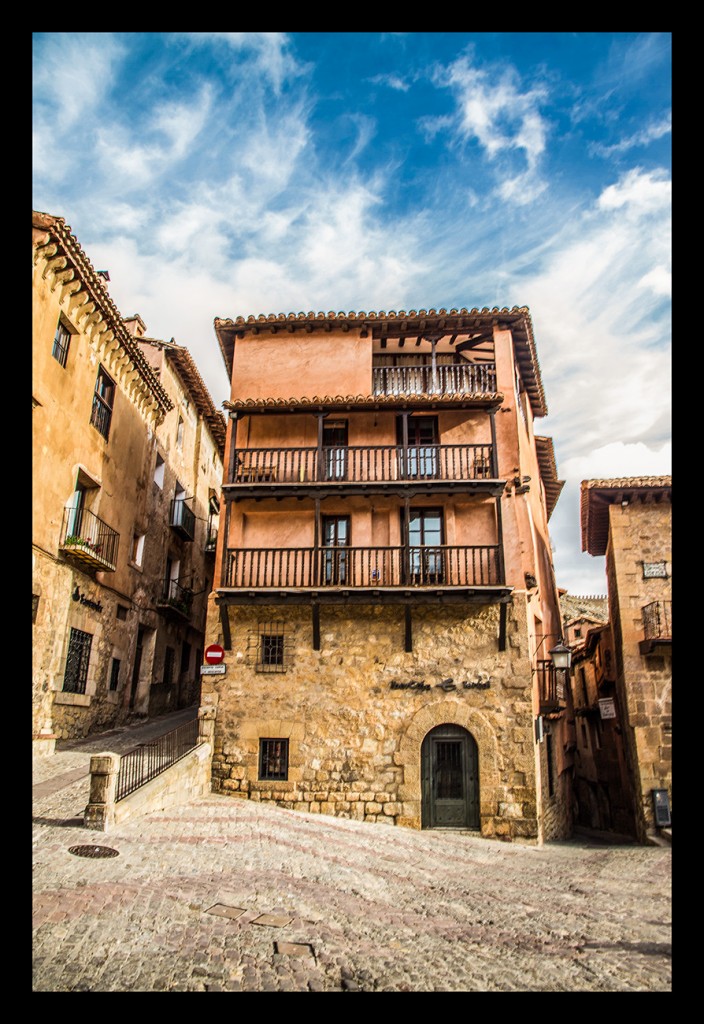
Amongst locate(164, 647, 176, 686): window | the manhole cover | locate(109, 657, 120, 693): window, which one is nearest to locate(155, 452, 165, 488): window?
locate(164, 647, 176, 686): window

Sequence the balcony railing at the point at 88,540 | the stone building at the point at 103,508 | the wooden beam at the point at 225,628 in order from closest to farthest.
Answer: the stone building at the point at 103,508 → the wooden beam at the point at 225,628 → the balcony railing at the point at 88,540

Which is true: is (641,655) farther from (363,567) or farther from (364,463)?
(364,463)

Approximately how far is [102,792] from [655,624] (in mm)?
12803

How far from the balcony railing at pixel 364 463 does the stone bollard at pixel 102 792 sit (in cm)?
723

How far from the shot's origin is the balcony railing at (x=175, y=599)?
831 inches

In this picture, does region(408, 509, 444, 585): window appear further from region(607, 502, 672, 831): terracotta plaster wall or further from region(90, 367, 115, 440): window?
region(90, 367, 115, 440): window

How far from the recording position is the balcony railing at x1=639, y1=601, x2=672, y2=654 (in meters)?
15.8

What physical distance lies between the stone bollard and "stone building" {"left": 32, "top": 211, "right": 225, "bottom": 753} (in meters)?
4.56

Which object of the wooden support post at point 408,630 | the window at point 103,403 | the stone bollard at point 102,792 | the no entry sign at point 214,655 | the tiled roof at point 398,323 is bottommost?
the stone bollard at point 102,792

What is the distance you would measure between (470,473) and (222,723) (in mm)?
7864

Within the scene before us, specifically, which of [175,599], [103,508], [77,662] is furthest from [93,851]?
[175,599]

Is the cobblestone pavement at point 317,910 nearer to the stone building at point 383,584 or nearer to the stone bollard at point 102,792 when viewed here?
the stone bollard at point 102,792

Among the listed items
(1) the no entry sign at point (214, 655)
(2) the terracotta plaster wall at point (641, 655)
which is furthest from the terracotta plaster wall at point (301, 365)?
(2) the terracotta plaster wall at point (641, 655)

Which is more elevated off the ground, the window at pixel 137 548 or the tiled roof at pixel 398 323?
the tiled roof at pixel 398 323
